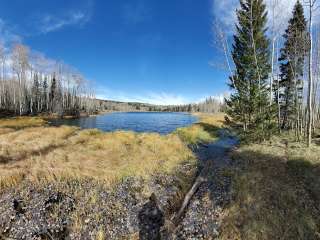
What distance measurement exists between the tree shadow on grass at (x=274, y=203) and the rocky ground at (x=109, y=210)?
0.54 m

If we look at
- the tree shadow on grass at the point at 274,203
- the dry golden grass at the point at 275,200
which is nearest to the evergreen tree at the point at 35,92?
the dry golden grass at the point at 275,200

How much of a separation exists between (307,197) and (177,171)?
532 cm

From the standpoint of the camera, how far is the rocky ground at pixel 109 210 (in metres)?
5.86

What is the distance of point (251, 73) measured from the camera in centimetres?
1688

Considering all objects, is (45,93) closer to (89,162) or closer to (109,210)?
(89,162)

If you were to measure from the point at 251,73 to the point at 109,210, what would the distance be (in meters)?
15.4

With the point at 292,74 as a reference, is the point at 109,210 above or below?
below

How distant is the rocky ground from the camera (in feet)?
19.2

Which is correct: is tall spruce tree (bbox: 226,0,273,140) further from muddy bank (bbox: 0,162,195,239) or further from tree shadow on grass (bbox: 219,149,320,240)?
muddy bank (bbox: 0,162,195,239)

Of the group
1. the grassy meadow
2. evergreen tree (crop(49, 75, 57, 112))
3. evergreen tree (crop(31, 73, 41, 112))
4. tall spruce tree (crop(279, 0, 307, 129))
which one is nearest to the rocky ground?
the grassy meadow

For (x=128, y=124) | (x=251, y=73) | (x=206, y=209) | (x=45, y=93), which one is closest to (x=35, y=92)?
(x=45, y=93)

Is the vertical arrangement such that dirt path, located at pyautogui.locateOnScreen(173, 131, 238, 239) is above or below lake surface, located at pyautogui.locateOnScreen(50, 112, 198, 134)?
below

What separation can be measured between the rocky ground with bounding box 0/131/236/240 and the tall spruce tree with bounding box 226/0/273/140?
8.35 m

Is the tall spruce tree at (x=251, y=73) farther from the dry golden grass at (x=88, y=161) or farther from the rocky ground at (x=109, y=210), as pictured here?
the rocky ground at (x=109, y=210)
